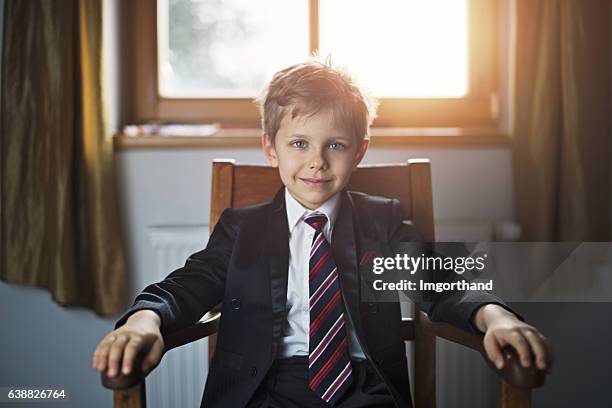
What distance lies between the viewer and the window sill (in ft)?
4.45

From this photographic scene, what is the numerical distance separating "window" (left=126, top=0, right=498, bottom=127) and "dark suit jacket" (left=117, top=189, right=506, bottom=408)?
0.61m

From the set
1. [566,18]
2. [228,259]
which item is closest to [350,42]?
[566,18]

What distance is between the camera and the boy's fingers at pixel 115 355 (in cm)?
64

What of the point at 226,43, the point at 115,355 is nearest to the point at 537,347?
the point at 115,355

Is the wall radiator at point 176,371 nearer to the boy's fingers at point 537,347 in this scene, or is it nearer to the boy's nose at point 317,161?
the boy's nose at point 317,161

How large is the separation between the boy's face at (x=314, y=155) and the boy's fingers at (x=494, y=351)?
1.10 feet

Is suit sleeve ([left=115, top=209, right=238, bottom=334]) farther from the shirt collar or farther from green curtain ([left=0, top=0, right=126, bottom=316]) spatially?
green curtain ([left=0, top=0, right=126, bottom=316])

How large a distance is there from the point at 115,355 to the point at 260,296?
316 millimetres

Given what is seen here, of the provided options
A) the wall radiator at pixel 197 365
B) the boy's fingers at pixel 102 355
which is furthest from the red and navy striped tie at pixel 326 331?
the wall radiator at pixel 197 365

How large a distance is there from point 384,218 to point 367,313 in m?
0.17

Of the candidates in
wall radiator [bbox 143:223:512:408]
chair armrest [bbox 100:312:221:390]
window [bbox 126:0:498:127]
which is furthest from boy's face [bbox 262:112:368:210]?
window [bbox 126:0:498:127]

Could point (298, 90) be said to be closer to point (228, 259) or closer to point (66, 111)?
point (228, 259)

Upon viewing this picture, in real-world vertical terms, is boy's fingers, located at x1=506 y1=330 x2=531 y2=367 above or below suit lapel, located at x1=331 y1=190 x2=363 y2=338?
below

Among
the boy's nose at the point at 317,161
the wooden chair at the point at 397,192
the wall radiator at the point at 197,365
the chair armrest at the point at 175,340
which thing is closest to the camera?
the chair armrest at the point at 175,340
